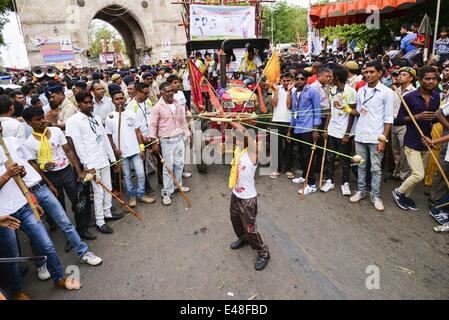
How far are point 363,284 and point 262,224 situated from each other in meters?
1.62

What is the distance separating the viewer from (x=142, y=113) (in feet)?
18.2

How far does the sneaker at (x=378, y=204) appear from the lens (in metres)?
4.71

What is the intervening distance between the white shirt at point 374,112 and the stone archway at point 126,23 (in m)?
27.5

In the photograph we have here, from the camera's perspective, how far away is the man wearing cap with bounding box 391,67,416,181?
5.10m

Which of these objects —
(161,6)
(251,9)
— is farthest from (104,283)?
(161,6)

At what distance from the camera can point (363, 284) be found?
3270 millimetres

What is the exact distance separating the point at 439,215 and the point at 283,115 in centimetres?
292

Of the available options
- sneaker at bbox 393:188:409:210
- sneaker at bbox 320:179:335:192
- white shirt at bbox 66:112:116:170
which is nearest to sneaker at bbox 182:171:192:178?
white shirt at bbox 66:112:116:170

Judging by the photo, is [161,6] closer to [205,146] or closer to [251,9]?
[251,9]

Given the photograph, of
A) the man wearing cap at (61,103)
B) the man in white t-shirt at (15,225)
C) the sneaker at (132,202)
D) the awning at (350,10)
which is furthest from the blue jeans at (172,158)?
the awning at (350,10)

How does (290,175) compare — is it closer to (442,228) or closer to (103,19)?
(442,228)

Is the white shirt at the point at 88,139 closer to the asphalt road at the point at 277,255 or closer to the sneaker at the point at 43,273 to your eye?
the asphalt road at the point at 277,255

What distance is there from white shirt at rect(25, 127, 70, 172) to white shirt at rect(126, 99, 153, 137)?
4.33 feet

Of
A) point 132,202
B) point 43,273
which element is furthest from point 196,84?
point 43,273
